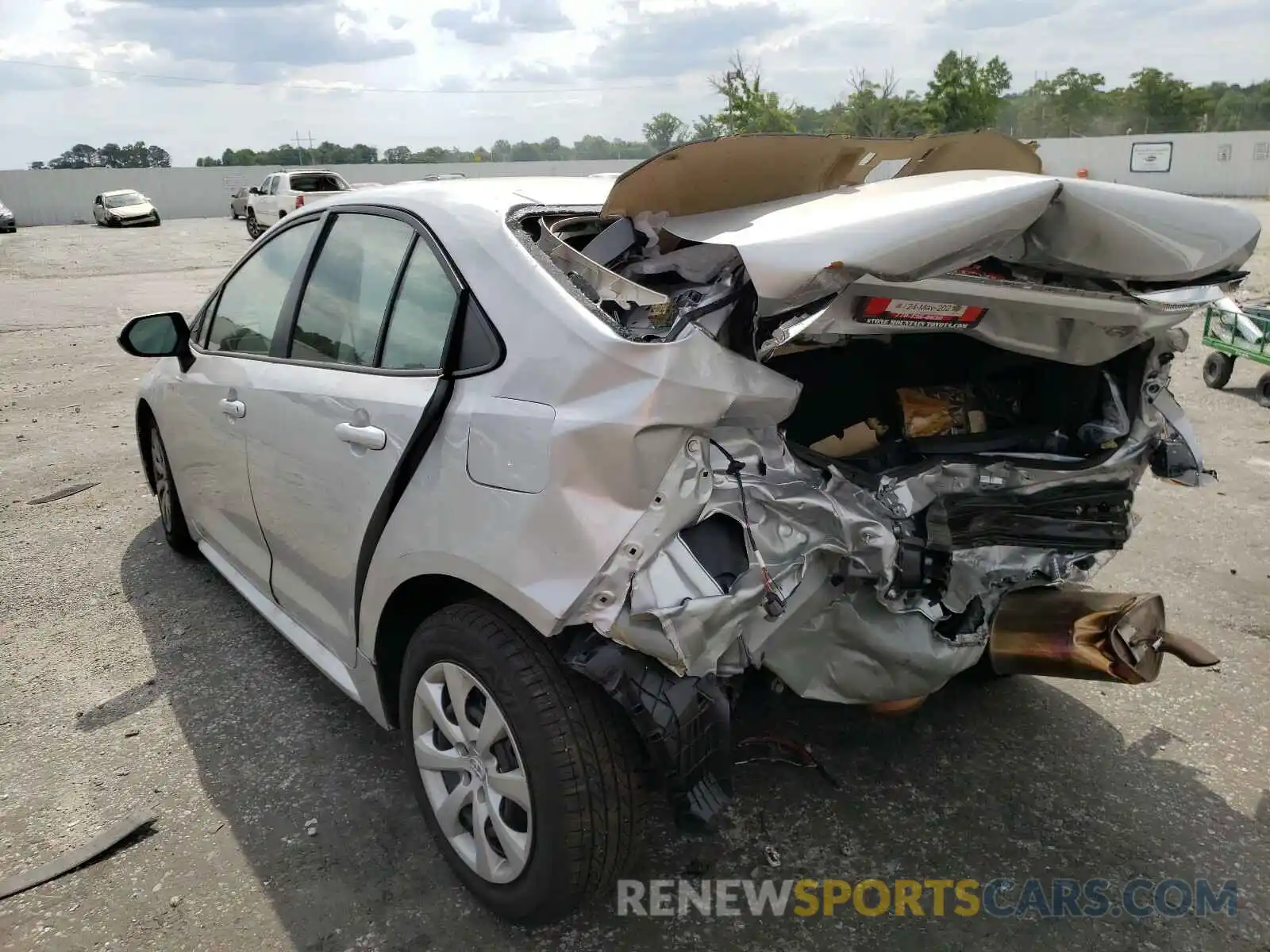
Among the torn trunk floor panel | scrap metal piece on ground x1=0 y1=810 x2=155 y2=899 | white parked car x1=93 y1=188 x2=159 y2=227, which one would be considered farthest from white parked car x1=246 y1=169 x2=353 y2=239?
the torn trunk floor panel

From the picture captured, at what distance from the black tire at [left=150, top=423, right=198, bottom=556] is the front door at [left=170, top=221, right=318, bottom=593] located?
479 millimetres

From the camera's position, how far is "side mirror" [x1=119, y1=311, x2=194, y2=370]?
3.84m

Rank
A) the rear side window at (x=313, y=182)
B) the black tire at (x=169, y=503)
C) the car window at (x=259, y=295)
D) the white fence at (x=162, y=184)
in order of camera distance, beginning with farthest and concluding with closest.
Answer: the white fence at (x=162, y=184) → the rear side window at (x=313, y=182) → the black tire at (x=169, y=503) → the car window at (x=259, y=295)

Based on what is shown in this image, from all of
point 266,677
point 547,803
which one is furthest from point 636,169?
point 266,677

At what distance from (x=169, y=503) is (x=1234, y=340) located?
7.85 m

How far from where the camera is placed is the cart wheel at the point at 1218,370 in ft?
25.7

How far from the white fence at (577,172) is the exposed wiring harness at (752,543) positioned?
114 feet

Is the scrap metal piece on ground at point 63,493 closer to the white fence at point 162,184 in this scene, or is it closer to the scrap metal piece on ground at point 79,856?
the scrap metal piece on ground at point 79,856

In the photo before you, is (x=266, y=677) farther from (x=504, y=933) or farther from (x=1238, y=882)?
(x=1238, y=882)

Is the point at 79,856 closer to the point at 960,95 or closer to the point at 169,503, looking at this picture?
the point at 169,503

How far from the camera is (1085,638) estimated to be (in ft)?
8.54

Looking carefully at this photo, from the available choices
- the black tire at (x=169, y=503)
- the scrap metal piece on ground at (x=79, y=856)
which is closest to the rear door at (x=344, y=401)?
the scrap metal piece on ground at (x=79, y=856)

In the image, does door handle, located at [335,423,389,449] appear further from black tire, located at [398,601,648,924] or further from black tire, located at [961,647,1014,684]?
black tire, located at [961,647,1014,684]

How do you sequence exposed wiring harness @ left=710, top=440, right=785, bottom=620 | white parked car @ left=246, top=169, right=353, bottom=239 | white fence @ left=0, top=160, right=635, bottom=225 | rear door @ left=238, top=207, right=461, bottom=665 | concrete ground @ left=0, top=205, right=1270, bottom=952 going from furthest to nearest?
white fence @ left=0, top=160, right=635, bottom=225
white parked car @ left=246, top=169, right=353, bottom=239
rear door @ left=238, top=207, right=461, bottom=665
concrete ground @ left=0, top=205, right=1270, bottom=952
exposed wiring harness @ left=710, top=440, right=785, bottom=620
